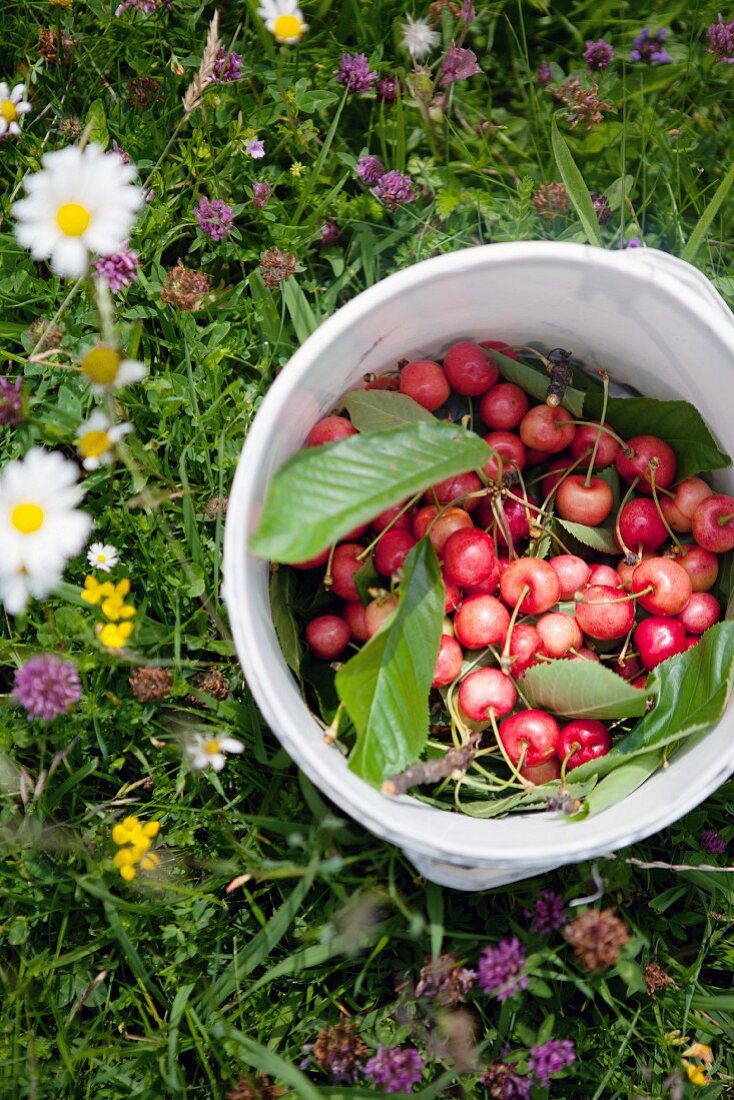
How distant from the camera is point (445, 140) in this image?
6.57 feet

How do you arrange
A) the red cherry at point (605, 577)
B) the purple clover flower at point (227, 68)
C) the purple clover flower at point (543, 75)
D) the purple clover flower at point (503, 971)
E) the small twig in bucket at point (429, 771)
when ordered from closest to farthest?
the small twig in bucket at point (429, 771) < the purple clover flower at point (503, 971) < the red cherry at point (605, 577) < the purple clover flower at point (227, 68) < the purple clover flower at point (543, 75)

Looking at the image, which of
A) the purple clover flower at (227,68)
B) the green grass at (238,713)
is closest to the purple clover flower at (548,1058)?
the green grass at (238,713)

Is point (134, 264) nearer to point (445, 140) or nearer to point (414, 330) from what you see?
point (414, 330)

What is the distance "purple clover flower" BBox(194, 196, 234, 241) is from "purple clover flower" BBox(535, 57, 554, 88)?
2.48ft

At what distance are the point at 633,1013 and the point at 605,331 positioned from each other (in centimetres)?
123

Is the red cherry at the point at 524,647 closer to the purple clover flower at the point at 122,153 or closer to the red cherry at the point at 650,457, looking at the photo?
the red cherry at the point at 650,457

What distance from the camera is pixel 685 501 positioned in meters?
1.68

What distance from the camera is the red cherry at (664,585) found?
1.60 m

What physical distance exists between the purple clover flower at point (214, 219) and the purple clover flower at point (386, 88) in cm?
42

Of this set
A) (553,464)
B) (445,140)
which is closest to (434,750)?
(553,464)

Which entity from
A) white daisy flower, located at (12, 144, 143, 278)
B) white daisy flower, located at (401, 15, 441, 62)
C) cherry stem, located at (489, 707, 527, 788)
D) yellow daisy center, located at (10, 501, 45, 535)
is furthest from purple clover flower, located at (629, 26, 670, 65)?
yellow daisy center, located at (10, 501, 45, 535)

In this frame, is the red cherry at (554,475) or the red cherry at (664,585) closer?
the red cherry at (664,585)

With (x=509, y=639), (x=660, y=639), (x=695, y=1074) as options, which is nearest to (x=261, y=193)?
(x=509, y=639)

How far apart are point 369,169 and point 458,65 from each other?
265mm
